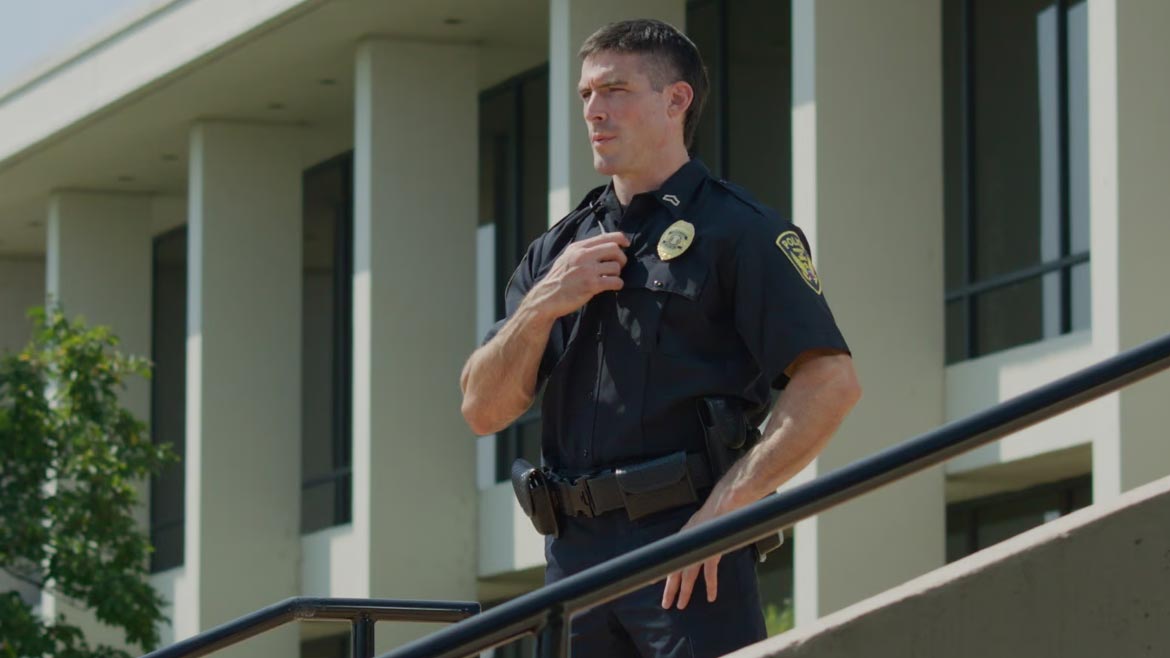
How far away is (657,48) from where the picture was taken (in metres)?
4.85

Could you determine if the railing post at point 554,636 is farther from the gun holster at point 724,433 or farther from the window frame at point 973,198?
the window frame at point 973,198

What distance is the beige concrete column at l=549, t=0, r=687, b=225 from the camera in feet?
52.9

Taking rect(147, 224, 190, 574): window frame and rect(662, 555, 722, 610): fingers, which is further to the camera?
rect(147, 224, 190, 574): window frame

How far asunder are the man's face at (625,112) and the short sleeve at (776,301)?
1.02ft

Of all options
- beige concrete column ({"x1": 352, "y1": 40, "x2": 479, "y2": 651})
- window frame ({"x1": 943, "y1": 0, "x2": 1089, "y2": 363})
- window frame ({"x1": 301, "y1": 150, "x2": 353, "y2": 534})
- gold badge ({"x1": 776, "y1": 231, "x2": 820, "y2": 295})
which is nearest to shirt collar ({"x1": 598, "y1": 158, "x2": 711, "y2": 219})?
gold badge ({"x1": 776, "y1": 231, "x2": 820, "y2": 295})

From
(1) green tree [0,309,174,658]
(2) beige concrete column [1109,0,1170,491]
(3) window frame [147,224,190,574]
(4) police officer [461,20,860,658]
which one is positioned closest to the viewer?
(4) police officer [461,20,860,658]

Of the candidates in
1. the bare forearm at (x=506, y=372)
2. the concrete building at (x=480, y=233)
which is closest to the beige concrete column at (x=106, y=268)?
the concrete building at (x=480, y=233)

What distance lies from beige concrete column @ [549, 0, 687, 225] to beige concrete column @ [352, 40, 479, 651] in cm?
255

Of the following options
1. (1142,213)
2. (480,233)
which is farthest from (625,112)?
(480,233)

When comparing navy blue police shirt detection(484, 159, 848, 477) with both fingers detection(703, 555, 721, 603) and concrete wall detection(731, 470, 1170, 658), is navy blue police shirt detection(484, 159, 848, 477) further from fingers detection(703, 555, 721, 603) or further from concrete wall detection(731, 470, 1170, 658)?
concrete wall detection(731, 470, 1170, 658)

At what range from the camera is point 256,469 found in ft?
70.0

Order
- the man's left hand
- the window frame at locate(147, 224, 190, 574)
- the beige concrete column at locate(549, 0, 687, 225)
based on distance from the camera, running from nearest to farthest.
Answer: the man's left hand → the beige concrete column at locate(549, 0, 687, 225) → the window frame at locate(147, 224, 190, 574)

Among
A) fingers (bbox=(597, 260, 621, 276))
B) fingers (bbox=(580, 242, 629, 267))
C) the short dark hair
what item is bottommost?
fingers (bbox=(597, 260, 621, 276))

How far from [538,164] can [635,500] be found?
16575 millimetres
